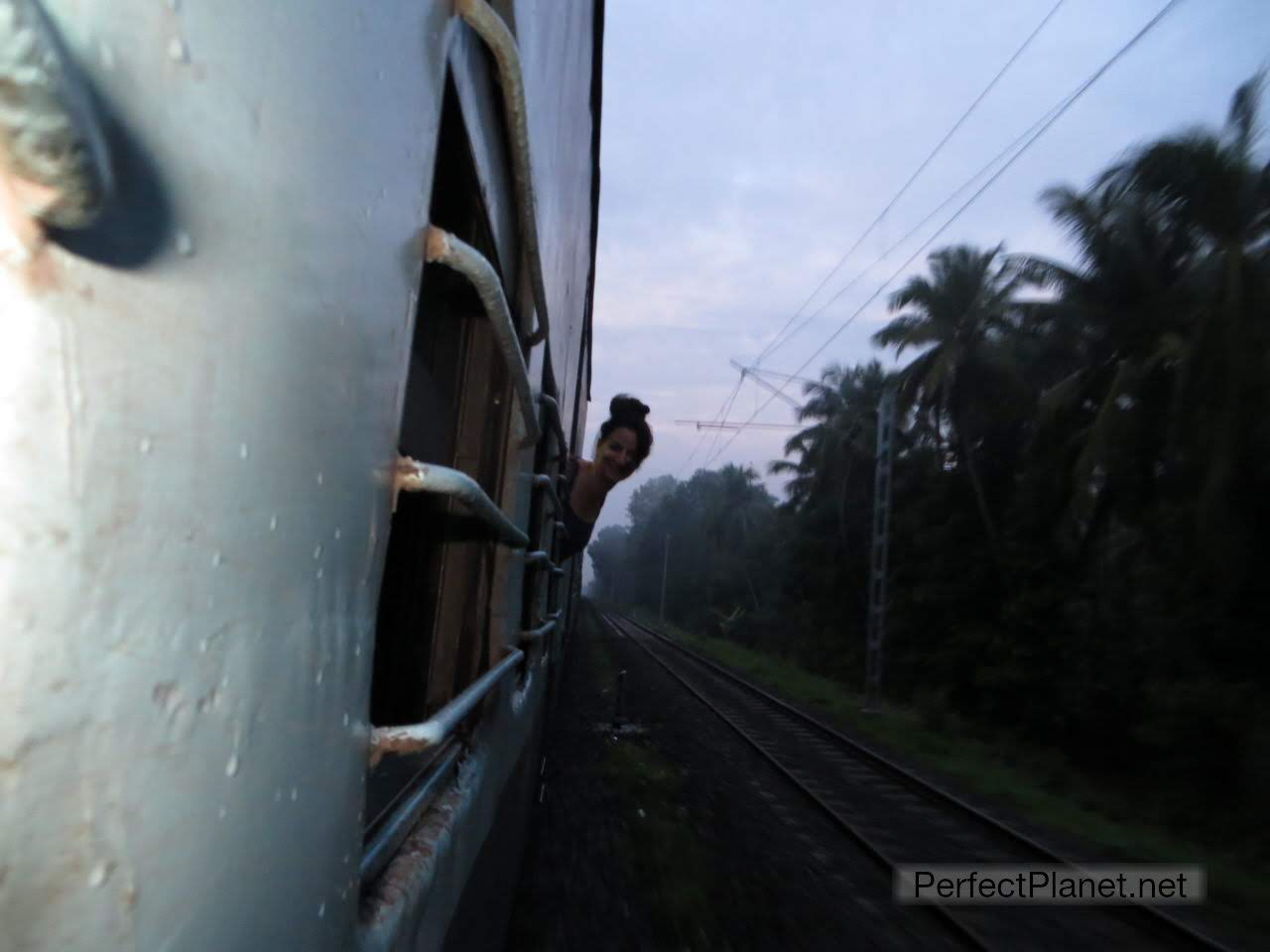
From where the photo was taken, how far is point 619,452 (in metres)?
3.93

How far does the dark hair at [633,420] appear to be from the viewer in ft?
12.6

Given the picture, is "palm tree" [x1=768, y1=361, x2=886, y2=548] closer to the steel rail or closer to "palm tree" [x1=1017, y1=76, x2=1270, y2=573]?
"palm tree" [x1=1017, y1=76, x2=1270, y2=573]

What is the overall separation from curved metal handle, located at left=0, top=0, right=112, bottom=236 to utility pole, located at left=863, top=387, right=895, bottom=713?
56.1ft

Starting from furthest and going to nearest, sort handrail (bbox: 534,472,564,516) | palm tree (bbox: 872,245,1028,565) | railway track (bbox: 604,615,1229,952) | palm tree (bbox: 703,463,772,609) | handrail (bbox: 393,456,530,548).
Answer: palm tree (bbox: 703,463,772,609), palm tree (bbox: 872,245,1028,565), railway track (bbox: 604,615,1229,952), handrail (bbox: 534,472,564,516), handrail (bbox: 393,456,530,548)

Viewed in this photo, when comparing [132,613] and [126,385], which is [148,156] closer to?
[126,385]

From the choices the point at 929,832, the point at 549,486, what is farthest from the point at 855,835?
the point at 549,486

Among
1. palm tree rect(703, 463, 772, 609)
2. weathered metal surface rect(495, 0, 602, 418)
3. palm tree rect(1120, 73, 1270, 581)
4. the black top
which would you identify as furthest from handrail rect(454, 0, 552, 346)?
palm tree rect(703, 463, 772, 609)

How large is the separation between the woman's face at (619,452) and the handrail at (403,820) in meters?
2.14

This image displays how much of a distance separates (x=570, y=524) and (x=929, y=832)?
15.8ft

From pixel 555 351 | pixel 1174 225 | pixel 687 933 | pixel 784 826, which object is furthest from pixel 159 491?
pixel 1174 225

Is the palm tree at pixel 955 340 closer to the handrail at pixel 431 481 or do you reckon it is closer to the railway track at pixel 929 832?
the railway track at pixel 929 832

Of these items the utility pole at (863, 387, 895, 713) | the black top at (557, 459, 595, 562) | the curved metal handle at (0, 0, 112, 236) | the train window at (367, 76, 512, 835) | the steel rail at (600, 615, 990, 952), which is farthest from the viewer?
the utility pole at (863, 387, 895, 713)

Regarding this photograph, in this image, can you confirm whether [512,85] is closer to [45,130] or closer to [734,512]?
[45,130]

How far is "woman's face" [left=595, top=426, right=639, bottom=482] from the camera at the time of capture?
3.86 meters
